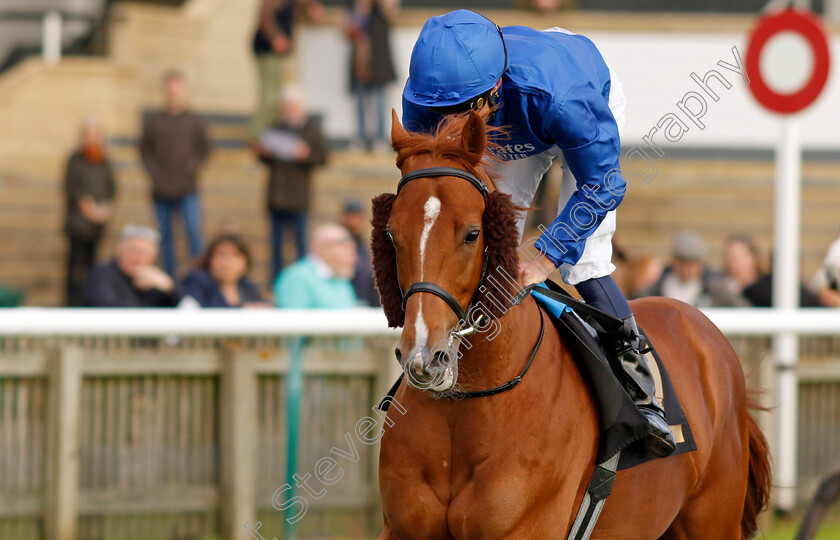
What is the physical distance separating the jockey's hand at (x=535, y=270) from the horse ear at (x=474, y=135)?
1.13ft

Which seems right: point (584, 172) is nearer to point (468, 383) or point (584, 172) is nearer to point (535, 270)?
point (535, 270)

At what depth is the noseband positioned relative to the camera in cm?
267

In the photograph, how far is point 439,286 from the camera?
2.68m

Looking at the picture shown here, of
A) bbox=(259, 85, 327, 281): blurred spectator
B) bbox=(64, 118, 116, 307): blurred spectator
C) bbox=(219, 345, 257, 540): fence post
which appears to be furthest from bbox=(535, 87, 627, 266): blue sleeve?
bbox=(64, 118, 116, 307): blurred spectator

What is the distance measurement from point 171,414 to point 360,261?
2153 millimetres

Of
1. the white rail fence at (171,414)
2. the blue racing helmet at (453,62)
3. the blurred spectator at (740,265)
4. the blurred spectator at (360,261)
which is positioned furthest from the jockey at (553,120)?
the blurred spectator at (740,265)

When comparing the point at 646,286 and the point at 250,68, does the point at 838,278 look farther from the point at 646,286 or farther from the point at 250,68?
the point at 250,68

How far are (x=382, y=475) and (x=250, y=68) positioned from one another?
10879 mm

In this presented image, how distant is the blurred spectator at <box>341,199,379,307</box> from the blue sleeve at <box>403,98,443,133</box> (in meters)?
2.85

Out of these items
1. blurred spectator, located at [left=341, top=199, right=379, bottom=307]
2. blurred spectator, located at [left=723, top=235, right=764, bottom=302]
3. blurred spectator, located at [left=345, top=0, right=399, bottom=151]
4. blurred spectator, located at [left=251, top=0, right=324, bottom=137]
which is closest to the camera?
blurred spectator, located at [left=341, top=199, right=379, bottom=307]

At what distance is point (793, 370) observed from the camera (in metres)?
5.97

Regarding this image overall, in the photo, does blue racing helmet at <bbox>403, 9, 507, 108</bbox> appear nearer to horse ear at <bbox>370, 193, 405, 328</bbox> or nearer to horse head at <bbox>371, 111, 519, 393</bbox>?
horse head at <bbox>371, 111, 519, 393</bbox>


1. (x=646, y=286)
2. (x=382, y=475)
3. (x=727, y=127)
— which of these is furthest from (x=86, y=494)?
(x=727, y=127)

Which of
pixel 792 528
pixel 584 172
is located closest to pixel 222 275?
pixel 584 172
